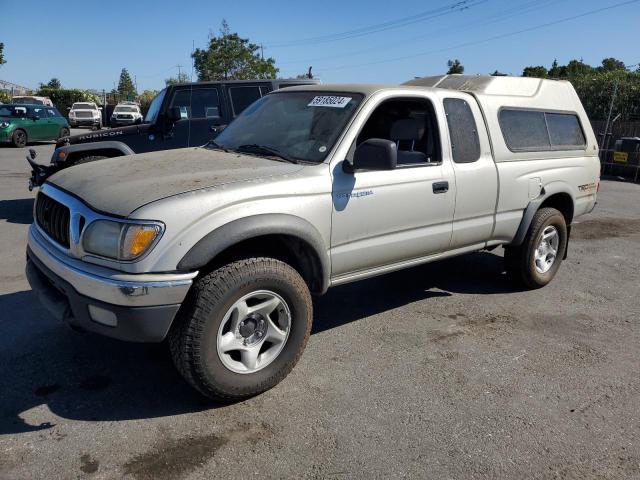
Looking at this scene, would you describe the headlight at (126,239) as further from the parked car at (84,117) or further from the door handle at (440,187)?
the parked car at (84,117)

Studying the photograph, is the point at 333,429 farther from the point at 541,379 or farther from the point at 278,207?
the point at 541,379

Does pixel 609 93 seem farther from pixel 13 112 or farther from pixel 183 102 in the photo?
pixel 13 112

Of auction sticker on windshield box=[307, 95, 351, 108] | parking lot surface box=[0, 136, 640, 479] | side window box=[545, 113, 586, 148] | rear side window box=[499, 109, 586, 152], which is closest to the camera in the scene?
parking lot surface box=[0, 136, 640, 479]

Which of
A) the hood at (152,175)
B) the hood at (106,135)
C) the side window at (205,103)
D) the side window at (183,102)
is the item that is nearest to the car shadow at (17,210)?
the hood at (106,135)

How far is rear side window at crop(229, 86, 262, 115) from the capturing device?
874 centimetres

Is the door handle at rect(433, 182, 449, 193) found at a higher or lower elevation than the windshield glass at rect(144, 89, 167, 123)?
lower

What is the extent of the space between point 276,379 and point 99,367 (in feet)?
3.95

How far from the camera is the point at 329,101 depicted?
4.05m

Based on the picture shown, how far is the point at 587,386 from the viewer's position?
3.57 meters

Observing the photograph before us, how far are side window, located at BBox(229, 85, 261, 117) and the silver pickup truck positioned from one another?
411 centimetres

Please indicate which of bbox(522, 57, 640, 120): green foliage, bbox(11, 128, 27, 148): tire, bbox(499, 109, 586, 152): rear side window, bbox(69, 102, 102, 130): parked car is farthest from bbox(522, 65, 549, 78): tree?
bbox(499, 109, 586, 152): rear side window

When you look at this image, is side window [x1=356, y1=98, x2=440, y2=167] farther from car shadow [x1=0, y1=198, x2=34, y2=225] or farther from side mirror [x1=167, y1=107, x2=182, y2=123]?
car shadow [x1=0, y1=198, x2=34, y2=225]

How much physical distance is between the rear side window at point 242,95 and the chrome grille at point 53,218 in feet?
17.8

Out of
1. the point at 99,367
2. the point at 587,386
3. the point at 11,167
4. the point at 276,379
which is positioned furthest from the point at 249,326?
the point at 11,167
